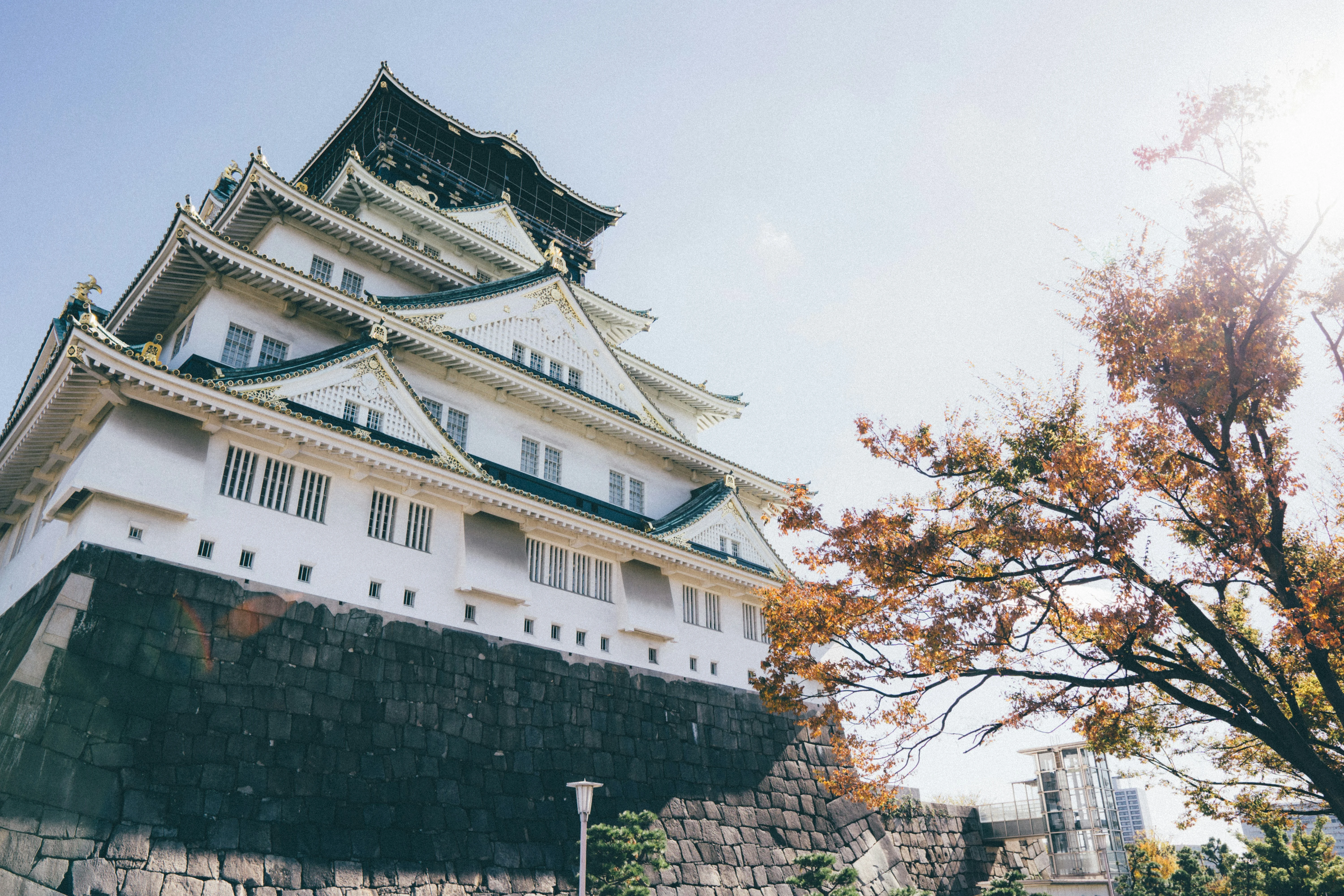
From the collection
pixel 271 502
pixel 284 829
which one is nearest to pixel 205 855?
pixel 284 829

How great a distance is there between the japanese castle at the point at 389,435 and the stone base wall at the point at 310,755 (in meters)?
0.79

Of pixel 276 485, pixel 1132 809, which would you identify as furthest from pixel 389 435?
pixel 1132 809

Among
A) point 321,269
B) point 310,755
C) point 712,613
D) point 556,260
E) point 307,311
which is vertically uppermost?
point 556,260

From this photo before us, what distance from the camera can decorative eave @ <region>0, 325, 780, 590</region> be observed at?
1345cm

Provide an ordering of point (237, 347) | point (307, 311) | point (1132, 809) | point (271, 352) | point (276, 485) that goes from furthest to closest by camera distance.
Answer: point (1132, 809) < point (307, 311) < point (271, 352) < point (237, 347) < point (276, 485)

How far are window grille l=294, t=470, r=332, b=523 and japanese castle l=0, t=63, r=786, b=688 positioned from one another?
0.05 meters

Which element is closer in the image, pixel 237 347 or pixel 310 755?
pixel 310 755

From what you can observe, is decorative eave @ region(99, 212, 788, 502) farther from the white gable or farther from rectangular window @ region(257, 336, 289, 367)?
the white gable

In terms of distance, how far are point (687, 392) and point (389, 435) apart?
517 inches

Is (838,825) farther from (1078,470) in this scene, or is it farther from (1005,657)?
(1078,470)

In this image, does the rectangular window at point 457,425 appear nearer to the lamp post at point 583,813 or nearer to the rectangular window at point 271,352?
the rectangular window at point 271,352

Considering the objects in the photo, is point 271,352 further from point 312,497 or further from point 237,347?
point 312,497

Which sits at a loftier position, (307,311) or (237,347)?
(307,311)

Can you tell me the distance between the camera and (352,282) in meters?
21.6
